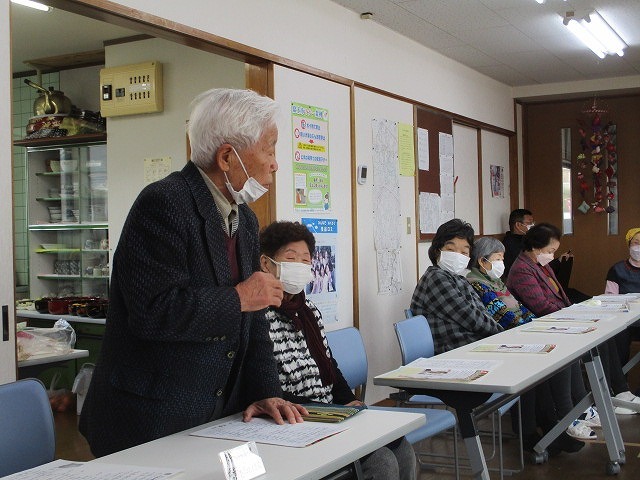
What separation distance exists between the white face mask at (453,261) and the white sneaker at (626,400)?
4.98ft

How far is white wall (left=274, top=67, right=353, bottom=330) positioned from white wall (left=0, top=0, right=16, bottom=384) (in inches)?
68.2

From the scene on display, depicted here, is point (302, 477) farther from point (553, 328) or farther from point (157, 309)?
point (553, 328)

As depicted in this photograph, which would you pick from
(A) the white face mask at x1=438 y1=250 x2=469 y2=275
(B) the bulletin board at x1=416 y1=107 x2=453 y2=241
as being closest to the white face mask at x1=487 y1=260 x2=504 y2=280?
(A) the white face mask at x1=438 y1=250 x2=469 y2=275

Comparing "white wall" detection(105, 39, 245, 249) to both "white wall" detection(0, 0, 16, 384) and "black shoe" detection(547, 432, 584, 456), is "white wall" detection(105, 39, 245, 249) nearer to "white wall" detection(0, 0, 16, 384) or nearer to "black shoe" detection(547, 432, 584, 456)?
"white wall" detection(0, 0, 16, 384)

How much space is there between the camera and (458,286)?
4324mm

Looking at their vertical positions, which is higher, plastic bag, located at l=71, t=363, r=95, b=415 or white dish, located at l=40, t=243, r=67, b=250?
white dish, located at l=40, t=243, r=67, b=250

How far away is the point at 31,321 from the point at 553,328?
410 centimetres

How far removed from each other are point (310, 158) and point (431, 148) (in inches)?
74.8

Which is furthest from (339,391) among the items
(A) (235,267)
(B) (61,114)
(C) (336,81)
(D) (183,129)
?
(B) (61,114)

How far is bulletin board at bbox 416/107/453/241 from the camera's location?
6148 mm

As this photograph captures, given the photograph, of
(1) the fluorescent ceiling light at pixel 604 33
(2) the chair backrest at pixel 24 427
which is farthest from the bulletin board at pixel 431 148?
(2) the chair backrest at pixel 24 427

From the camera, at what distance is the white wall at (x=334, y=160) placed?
4469 millimetres

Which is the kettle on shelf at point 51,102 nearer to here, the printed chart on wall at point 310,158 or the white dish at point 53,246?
the white dish at point 53,246

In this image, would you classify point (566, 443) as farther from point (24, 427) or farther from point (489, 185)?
point (489, 185)
